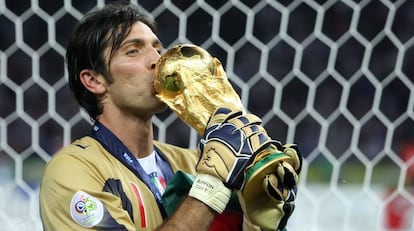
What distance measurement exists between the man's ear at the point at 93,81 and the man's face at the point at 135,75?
0.01 metres

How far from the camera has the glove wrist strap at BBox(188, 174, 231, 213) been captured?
684 mm

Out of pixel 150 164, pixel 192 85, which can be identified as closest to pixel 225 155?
pixel 192 85

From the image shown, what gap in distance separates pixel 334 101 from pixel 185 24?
43 cm

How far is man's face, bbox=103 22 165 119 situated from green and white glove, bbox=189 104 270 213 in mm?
147

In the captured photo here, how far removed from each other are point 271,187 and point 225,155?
0.06 m

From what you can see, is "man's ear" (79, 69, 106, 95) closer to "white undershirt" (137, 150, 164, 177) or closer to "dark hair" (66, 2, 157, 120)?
"dark hair" (66, 2, 157, 120)

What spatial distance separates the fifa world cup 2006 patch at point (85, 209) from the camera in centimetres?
72

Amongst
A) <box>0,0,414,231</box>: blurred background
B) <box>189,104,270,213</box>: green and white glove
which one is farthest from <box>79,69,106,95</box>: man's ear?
<box>0,0,414,231</box>: blurred background

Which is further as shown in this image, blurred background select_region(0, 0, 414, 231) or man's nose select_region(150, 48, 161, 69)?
blurred background select_region(0, 0, 414, 231)

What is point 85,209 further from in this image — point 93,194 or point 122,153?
point 122,153

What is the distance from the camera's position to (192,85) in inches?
29.8

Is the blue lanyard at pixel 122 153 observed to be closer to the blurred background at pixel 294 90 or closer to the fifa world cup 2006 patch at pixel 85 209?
the fifa world cup 2006 patch at pixel 85 209

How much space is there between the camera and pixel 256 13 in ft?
4.74

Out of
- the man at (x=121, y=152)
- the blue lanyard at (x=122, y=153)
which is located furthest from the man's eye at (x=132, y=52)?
the blue lanyard at (x=122, y=153)
